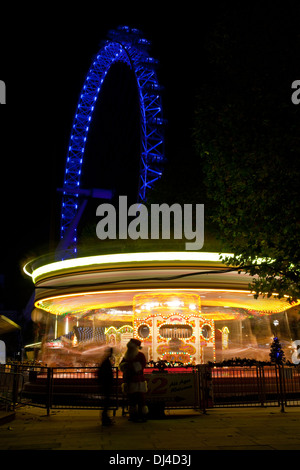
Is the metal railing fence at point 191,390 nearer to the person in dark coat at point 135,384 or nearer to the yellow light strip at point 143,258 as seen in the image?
the person in dark coat at point 135,384

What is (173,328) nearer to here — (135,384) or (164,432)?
(135,384)

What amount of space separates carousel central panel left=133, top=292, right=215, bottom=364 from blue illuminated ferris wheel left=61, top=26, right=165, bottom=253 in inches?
640

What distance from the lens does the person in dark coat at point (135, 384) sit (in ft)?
35.1

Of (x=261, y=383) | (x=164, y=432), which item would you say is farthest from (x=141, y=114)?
(x=164, y=432)

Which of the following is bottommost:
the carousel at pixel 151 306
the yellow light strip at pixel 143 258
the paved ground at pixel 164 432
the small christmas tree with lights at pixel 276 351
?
the paved ground at pixel 164 432

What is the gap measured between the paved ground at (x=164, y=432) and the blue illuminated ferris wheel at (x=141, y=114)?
2163 centimetres

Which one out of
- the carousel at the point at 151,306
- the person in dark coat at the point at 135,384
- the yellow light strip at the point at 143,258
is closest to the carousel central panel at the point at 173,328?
the carousel at the point at 151,306

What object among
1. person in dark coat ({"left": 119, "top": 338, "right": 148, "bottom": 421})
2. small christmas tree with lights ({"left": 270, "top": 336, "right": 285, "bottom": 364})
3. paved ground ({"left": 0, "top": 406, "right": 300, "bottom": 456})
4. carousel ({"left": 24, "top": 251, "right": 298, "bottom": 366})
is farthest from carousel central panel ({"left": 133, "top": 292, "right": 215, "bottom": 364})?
person in dark coat ({"left": 119, "top": 338, "right": 148, "bottom": 421})

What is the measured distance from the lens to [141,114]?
35.1m
